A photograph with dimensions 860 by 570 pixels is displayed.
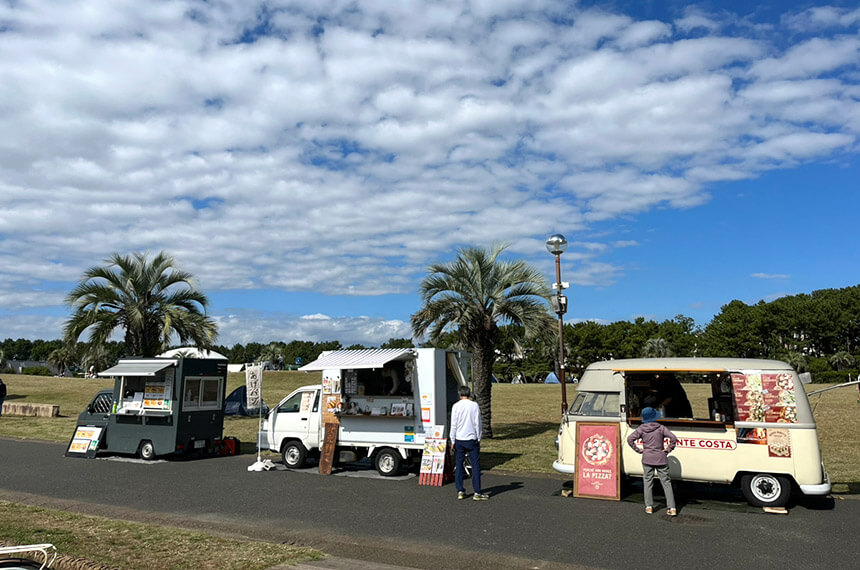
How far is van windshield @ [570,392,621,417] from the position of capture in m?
11.0

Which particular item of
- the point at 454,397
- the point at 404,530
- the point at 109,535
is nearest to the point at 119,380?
the point at 454,397

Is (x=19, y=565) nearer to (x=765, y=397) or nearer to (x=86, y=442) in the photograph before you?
(x=765, y=397)

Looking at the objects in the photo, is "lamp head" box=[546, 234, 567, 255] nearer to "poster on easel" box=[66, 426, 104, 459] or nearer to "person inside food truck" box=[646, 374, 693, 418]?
"person inside food truck" box=[646, 374, 693, 418]

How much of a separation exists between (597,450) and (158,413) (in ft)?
34.8

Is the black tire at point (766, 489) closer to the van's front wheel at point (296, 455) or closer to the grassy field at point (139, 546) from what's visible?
the grassy field at point (139, 546)

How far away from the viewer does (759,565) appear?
6.89 meters

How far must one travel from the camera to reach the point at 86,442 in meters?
16.3

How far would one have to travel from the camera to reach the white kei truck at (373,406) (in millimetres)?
→ 13438

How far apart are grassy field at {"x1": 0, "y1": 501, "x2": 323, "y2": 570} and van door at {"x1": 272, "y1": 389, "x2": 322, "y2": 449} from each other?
588 centimetres

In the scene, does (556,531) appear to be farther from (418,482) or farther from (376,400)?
(376,400)

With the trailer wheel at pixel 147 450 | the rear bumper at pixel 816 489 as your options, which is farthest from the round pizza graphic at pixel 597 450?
the trailer wheel at pixel 147 450

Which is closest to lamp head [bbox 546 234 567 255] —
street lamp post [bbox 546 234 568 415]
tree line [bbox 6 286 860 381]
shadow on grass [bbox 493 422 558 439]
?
street lamp post [bbox 546 234 568 415]

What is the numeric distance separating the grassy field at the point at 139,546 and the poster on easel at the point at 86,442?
776cm

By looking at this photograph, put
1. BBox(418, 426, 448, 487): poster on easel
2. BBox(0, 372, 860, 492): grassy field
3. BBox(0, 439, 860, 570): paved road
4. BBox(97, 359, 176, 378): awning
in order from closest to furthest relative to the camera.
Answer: BBox(0, 439, 860, 570): paved road
BBox(418, 426, 448, 487): poster on easel
BBox(0, 372, 860, 492): grassy field
BBox(97, 359, 176, 378): awning
